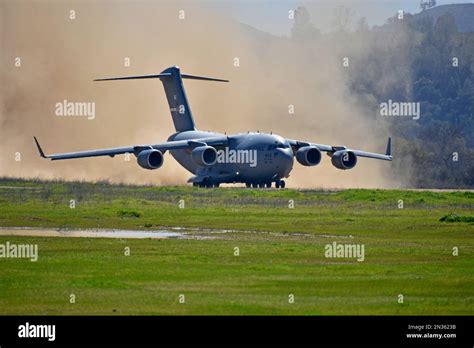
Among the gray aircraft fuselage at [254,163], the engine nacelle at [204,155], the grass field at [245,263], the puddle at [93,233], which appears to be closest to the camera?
the grass field at [245,263]

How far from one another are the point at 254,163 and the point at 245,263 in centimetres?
4218

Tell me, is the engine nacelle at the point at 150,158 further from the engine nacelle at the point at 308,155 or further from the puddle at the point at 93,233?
the puddle at the point at 93,233

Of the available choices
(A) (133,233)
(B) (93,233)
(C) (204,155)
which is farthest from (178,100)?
(B) (93,233)

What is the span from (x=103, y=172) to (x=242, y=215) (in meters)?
37.6

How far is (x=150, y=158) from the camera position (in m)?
76.4

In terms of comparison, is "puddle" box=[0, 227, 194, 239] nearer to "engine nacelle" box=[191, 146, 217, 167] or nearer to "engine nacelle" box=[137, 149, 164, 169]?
"engine nacelle" box=[137, 149, 164, 169]

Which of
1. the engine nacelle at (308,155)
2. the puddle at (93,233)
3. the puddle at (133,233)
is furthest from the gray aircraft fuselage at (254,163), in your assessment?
the puddle at (93,233)

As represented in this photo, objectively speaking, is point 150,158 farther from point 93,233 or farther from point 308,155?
point 93,233

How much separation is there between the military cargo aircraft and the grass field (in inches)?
533

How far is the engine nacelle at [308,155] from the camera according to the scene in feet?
266
